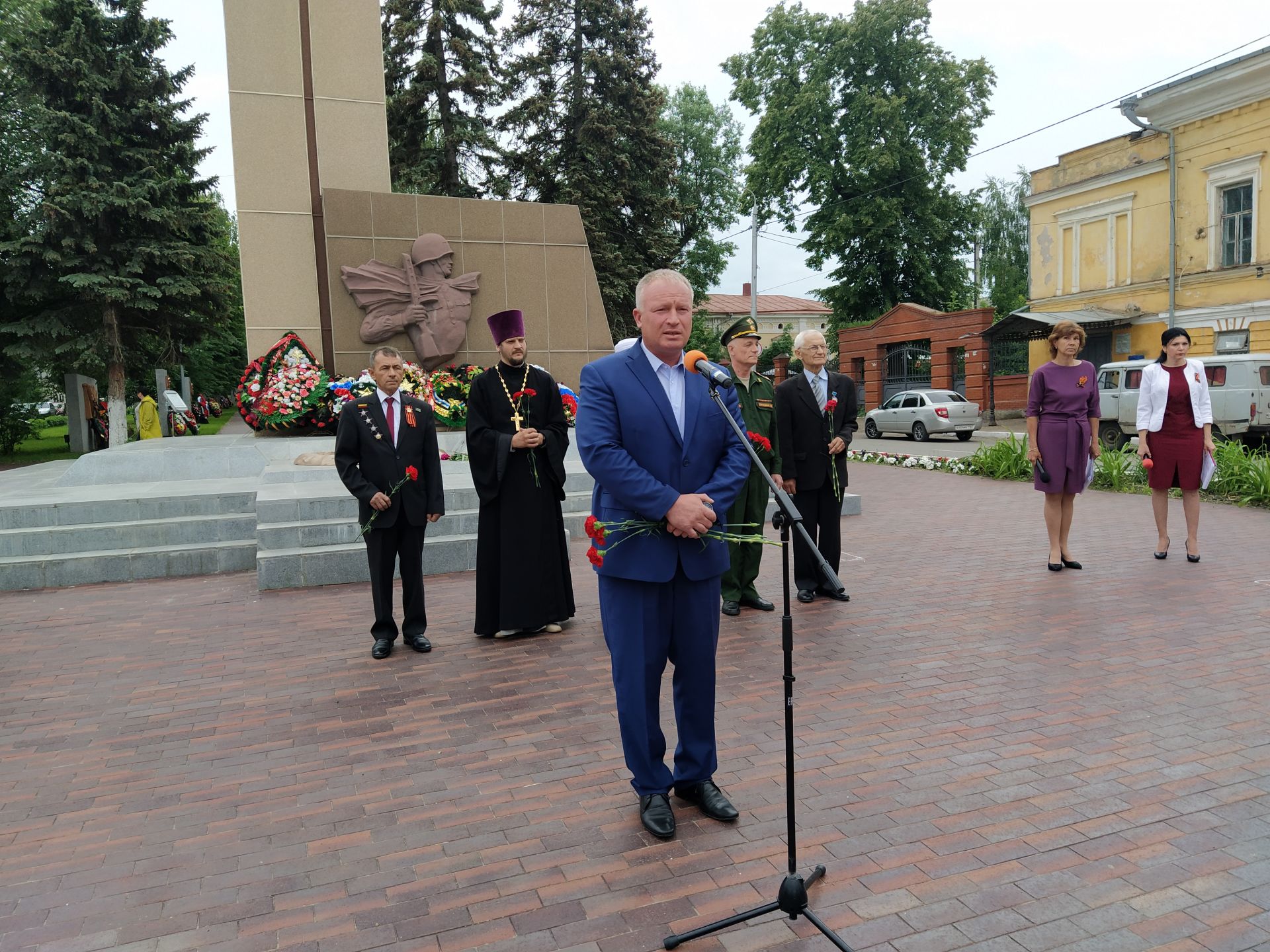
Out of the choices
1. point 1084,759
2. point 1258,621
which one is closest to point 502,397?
point 1084,759

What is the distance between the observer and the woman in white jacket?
7621mm

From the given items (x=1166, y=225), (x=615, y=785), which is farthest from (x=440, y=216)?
(x=1166, y=225)

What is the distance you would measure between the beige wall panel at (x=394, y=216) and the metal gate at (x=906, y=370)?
23.3 m

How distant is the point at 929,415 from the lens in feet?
86.0

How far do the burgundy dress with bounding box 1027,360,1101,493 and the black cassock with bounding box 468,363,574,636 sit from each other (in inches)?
156

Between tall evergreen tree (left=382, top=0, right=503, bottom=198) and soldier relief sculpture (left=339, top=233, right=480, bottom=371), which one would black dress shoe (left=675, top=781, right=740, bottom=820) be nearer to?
soldier relief sculpture (left=339, top=233, right=480, bottom=371)

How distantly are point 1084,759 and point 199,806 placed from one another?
3.61m

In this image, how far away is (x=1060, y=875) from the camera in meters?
2.89

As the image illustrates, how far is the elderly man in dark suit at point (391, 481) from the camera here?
226 inches

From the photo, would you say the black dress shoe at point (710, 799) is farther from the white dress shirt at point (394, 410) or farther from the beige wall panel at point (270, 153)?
the beige wall panel at point (270, 153)

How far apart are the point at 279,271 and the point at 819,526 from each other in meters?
9.66

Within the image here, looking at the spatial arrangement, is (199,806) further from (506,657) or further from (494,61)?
(494,61)

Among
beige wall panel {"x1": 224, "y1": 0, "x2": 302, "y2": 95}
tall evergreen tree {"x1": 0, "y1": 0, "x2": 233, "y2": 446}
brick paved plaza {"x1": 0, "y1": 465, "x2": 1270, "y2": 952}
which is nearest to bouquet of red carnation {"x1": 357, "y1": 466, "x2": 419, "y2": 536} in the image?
brick paved plaza {"x1": 0, "y1": 465, "x2": 1270, "y2": 952}

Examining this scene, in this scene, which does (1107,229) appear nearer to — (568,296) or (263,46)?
(568,296)
